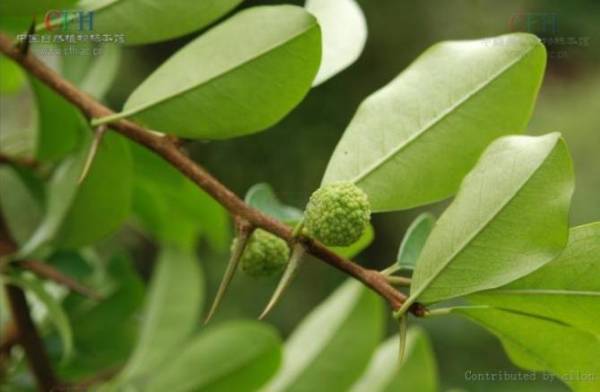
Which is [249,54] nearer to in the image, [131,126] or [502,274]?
[131,126]

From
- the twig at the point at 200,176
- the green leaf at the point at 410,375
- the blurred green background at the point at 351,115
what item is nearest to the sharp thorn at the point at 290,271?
the twig at the point at 200,176

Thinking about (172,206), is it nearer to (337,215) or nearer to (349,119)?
(337,215)

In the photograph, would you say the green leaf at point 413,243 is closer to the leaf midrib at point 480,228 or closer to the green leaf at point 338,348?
the leaf midrib at point 480,228

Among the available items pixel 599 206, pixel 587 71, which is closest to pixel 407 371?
pixel 599 206

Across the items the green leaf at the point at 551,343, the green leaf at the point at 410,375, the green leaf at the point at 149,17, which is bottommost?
the green leaf at the point at 410,375

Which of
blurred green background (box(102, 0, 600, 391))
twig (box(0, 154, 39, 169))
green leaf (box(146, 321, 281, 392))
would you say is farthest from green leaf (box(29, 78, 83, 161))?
blurred green background (box(102, 0, 600, 391))

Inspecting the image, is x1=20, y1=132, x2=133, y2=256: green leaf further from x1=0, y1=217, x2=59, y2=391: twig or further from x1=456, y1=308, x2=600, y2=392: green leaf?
x1=456, y1=308, x2=600, y2=392: green leaf

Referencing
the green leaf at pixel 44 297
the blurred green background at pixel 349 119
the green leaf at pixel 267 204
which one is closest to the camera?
the green leaf at pixel 267 204
